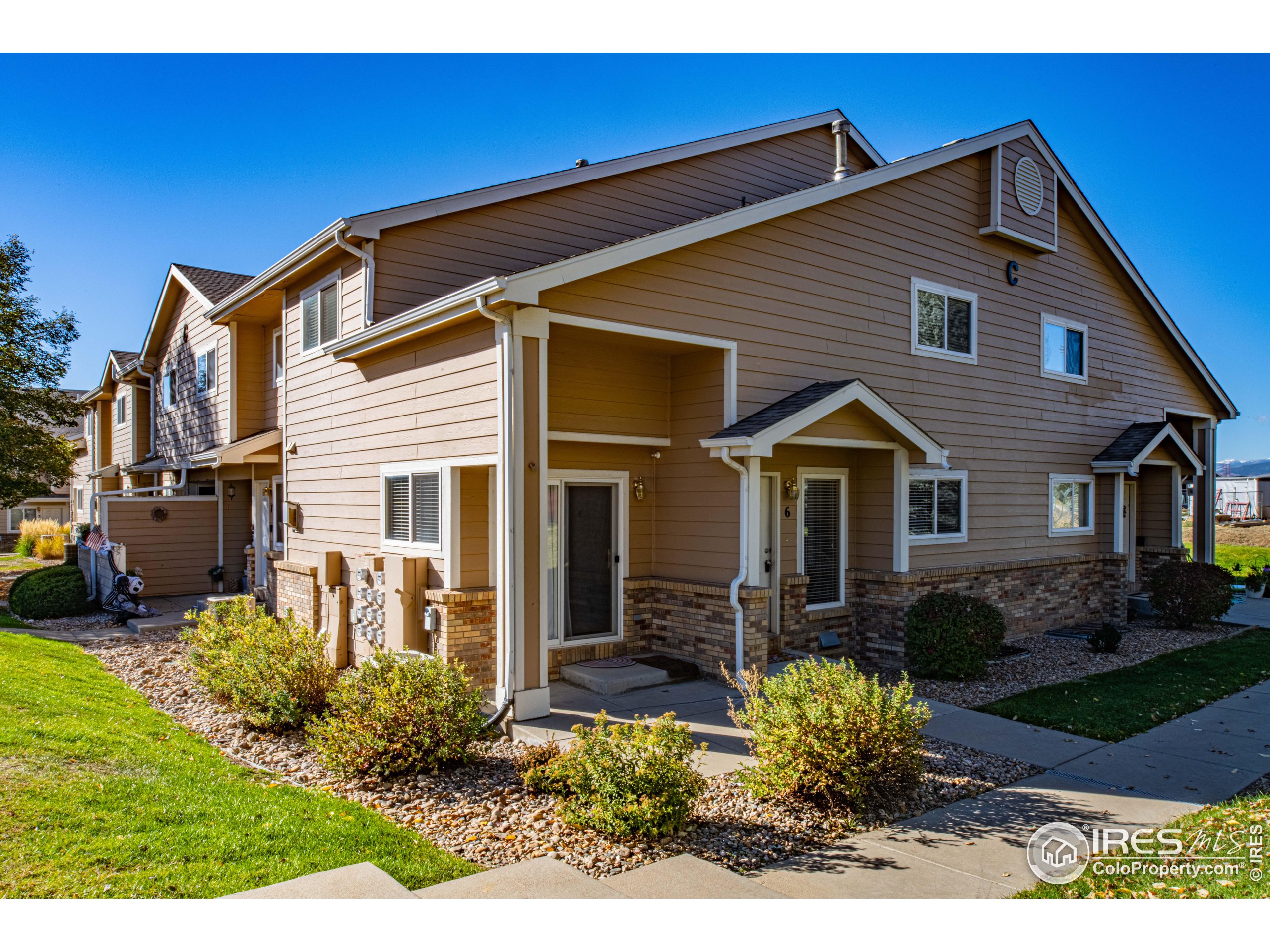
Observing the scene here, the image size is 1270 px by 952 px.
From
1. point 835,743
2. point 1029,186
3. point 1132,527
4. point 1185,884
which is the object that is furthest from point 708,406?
point 1132,527

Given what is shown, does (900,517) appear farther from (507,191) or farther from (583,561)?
(507,191)

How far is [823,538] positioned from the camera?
37.5ft

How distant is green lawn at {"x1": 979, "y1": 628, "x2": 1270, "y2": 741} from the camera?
27.3 feet

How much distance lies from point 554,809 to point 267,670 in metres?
3.94

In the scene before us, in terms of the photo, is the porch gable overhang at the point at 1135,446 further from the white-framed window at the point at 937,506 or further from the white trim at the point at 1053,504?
the white-framed window at the point at 937,506

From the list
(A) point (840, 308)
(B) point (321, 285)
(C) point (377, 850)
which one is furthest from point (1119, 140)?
(C) point (377, 850)

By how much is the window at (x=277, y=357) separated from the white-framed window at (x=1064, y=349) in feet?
45.2

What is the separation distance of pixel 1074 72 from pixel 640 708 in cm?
830

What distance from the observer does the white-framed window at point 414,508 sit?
9148 mm

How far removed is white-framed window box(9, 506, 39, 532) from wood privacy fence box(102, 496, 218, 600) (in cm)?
2738

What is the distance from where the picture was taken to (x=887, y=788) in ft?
20.1

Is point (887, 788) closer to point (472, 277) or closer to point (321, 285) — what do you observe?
point (472, 277)

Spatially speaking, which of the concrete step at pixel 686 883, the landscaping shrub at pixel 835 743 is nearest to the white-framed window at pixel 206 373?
the landscaping shrub at pixel 835 743

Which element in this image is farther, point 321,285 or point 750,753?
point 321,285
